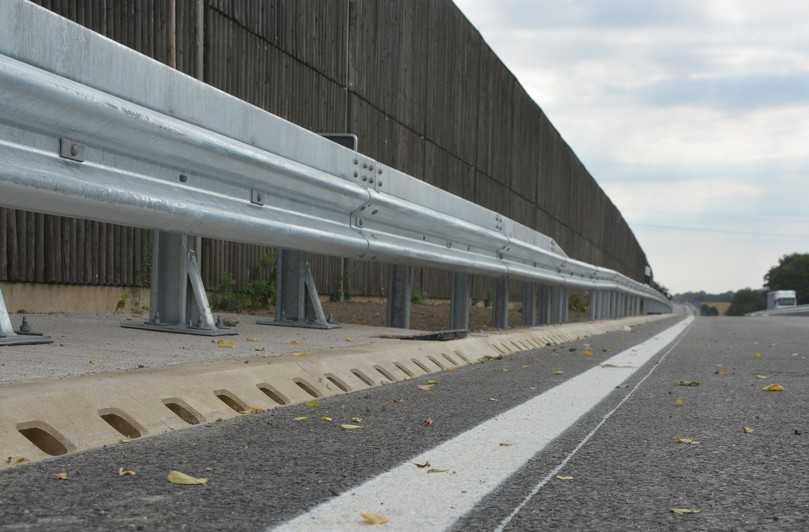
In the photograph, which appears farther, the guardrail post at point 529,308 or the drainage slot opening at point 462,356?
the guardrail post at point 529,308

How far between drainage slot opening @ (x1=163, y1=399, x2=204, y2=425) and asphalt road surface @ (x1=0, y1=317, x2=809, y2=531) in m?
0.14

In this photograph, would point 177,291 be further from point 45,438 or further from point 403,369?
point 45,438

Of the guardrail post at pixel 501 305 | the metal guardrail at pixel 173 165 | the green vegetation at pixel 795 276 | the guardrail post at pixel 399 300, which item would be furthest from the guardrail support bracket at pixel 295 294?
the green vegetation at pixel 795 276

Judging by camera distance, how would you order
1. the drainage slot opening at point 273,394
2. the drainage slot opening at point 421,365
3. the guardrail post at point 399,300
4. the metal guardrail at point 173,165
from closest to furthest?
the metal guardrail at point 173,165
the drainage slot opening at point 273,394
the drainage slot opening at point 421,365
the guardrail post at point 399,300

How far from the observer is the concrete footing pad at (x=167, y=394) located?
10.0 feet

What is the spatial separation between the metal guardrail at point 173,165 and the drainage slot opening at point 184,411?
3.17 ft

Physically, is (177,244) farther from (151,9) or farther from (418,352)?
(151,9)

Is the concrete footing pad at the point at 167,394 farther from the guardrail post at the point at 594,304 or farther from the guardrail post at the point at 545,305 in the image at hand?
the guardrail post at the point at 594,304

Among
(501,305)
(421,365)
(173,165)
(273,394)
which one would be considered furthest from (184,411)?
(501,305)

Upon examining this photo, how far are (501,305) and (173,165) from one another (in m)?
6.85

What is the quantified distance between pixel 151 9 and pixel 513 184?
21.2 m

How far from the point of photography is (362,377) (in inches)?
211

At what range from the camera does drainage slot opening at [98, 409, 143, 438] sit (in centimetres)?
341

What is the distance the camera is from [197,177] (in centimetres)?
507
